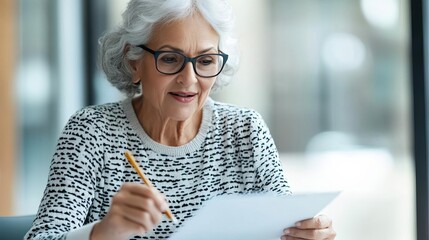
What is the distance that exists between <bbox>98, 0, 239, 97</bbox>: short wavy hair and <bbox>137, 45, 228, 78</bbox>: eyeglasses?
52 mm

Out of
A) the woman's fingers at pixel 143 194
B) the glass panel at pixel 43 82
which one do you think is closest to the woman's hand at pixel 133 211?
the woman's fingers at pixel 143 194

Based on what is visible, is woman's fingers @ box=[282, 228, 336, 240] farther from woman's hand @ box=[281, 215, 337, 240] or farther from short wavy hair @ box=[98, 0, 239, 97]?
short wavy hair @ box=[98, 0, 239, 97]

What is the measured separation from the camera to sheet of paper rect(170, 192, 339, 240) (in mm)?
1354

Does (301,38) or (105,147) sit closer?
(105,147)

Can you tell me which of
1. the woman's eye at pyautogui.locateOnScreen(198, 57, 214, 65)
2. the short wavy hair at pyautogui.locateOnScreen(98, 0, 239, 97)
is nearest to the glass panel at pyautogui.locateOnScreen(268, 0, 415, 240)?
the short wavy hair at pyautogui.locateOnScreen(98, 0, 239, 97)

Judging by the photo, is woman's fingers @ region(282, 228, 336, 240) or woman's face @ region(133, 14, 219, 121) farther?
woman's face @ region(133, 14, 219, 121)

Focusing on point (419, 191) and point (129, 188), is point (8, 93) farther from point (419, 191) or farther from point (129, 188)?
point (129, 188)

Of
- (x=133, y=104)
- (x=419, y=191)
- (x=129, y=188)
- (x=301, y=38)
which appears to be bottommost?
(x=419, y=191)

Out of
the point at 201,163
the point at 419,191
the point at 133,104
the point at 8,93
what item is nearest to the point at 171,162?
the point at 201,163

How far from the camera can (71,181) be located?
1.61 metres

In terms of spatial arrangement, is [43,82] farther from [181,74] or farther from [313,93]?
[181,74]

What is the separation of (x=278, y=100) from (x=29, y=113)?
Answer: 1400 mm

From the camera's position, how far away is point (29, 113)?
412cm

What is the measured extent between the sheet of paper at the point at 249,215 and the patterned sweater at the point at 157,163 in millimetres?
287
